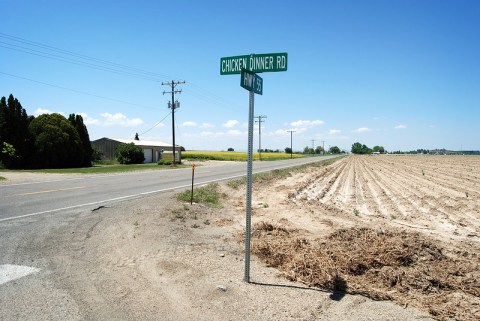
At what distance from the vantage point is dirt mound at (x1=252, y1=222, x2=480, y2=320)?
4.10m

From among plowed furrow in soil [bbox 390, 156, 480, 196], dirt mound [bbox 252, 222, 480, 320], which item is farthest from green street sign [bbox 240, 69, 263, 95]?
plowed furrow in soil [bbox 390, 156, 480, 196]

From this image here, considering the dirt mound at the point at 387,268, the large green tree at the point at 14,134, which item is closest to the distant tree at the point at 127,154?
the large green tree at the point at 14,134

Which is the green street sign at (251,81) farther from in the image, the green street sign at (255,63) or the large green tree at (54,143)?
the large green tree at (54,143)

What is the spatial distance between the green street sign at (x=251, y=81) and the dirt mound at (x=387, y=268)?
8.47 feet

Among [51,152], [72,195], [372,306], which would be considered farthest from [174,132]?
[372,306]

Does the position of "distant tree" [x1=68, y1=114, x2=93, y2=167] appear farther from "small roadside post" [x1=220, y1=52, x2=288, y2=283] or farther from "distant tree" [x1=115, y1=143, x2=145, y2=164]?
"small roadside post" [x1=220, y1=52, x2=288, y2=283]

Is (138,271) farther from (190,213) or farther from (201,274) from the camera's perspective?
(190,213)

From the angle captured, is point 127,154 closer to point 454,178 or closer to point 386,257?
point 454,178

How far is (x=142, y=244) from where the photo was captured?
238 inches

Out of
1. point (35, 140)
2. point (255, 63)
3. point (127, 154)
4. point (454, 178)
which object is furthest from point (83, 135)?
point (255, 63)

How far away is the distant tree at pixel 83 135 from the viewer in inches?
1431

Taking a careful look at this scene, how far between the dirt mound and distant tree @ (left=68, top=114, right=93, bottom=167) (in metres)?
34.1

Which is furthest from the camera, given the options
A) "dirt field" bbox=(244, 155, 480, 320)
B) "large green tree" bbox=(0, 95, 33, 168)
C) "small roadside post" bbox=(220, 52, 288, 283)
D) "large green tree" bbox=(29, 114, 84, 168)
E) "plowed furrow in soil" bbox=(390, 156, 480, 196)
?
"large green tree" bbox=(29, 114, 84, 168)

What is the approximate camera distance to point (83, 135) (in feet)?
124
